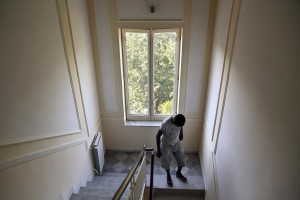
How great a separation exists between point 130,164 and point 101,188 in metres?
1.25

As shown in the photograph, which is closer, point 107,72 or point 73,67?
point 73,67

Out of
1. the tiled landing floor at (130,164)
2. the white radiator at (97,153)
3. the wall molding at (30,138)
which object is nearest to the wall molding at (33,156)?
the wall molding at (30,138)

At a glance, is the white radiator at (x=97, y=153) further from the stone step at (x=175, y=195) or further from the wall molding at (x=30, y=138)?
the stone step at (x=175, y=195)

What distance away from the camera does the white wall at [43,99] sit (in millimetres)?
1746

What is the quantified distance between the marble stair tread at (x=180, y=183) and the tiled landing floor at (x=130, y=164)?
14cm

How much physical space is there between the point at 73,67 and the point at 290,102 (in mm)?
2562

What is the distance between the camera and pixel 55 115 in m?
2.51

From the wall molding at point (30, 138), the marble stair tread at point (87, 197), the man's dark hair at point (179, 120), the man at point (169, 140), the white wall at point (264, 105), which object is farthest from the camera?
the man at point (169, 140)

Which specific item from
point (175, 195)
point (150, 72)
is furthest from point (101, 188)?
point (150, 72)

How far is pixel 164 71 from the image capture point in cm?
428

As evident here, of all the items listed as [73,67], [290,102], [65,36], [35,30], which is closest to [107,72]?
[73,67]

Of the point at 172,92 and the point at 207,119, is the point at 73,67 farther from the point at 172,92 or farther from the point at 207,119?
the point at 207,119

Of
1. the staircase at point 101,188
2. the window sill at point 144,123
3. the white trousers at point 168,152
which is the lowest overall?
the staircase at point 101,188

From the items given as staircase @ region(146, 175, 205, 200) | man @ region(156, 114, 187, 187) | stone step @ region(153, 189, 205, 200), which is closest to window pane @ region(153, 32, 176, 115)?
man @ region(156, 114, 187, 187)
